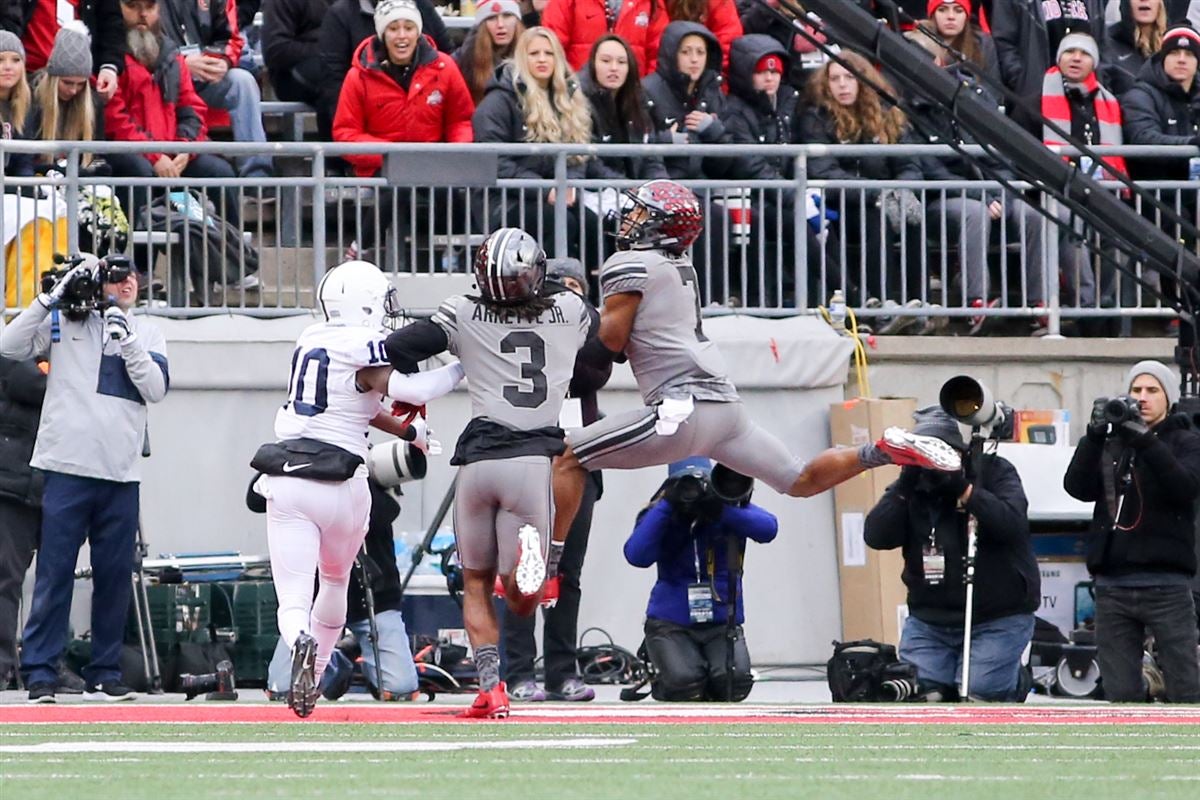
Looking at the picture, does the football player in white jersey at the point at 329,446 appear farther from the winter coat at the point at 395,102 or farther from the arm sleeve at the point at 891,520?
the winter coat at the point at 395,102

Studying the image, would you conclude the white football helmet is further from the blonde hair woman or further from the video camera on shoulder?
the blonde hair woman

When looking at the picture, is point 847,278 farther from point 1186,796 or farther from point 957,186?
point 1186,796

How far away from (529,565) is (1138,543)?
3748 millimetres

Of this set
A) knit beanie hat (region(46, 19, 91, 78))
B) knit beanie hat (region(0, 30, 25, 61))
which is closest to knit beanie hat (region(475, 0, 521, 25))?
knit beanie hat (region(46, 19, 91, 78))

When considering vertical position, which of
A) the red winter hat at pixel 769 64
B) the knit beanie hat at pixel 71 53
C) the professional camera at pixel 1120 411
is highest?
the red winter hat at pixel 769 64

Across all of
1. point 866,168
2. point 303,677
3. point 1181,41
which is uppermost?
point 1181,41

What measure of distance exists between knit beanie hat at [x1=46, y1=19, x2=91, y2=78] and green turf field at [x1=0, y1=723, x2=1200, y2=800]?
5982 mm

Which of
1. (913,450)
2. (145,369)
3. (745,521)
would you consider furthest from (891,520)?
(145,369)

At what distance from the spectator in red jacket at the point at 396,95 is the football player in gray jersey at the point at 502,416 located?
5331 millimetres

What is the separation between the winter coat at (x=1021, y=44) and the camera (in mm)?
16781

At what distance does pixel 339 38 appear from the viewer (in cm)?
1576

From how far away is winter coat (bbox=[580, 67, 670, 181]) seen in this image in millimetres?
15039

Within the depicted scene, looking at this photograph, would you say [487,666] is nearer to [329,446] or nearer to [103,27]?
[329,446]

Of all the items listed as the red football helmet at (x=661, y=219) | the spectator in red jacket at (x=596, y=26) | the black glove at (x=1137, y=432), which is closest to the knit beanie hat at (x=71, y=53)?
the spectator in red jacket at (x=596, y=26)
